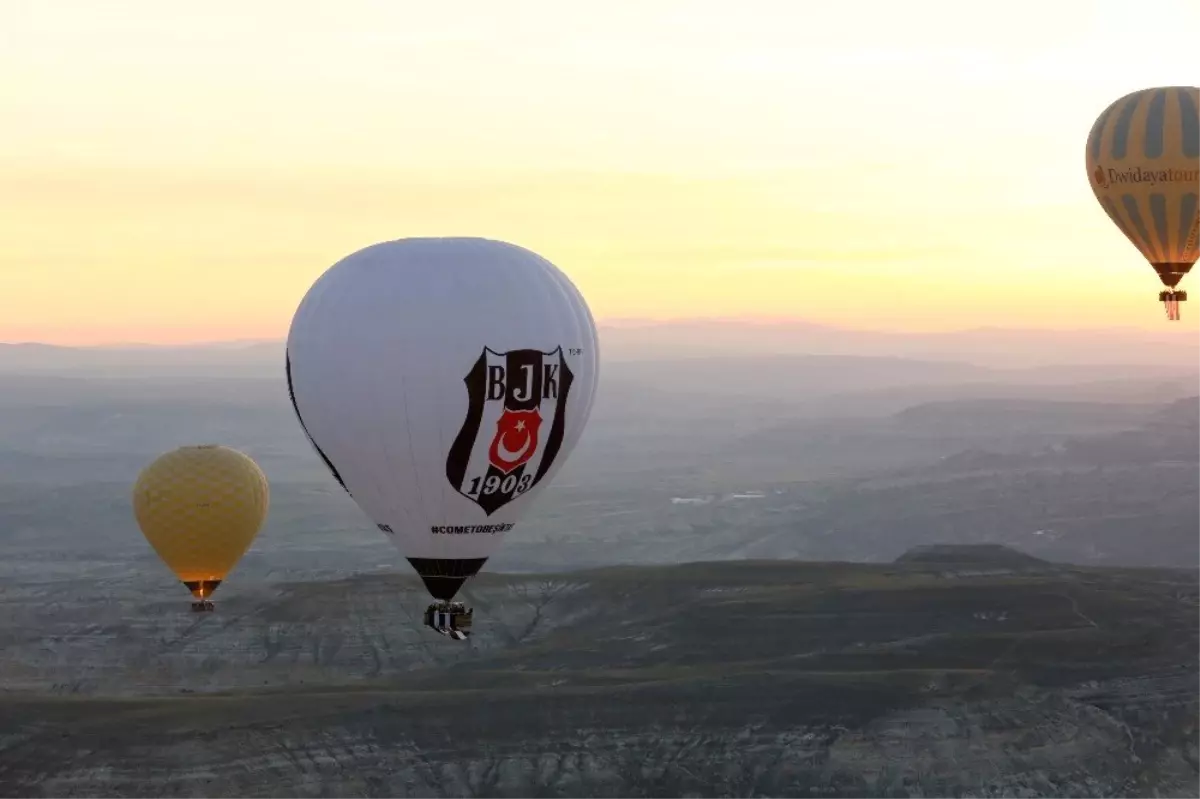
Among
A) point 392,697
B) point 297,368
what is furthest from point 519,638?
point 297,368

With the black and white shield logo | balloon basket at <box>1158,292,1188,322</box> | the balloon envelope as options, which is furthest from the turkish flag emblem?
the balloon envelope

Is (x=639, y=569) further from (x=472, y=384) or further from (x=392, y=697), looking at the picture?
(x=472, y=384)

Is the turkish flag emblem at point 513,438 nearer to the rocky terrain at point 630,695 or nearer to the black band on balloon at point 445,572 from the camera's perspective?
the black band on balloon at point 445,572

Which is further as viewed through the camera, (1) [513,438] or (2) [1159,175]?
(2) [1159,175]

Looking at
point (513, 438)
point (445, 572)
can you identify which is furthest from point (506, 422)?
point (445, 572)

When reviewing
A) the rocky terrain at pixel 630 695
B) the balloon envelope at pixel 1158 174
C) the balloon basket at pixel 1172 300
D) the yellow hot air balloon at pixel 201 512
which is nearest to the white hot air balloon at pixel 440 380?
the balloon basket at pixel 1172 300

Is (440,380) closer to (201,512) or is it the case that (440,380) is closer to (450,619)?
(450,619)
